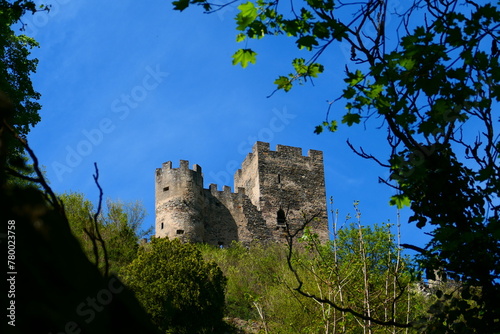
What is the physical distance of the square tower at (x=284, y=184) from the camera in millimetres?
36750

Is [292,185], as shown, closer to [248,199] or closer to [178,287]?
[248,199]

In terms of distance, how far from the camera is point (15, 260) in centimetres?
150

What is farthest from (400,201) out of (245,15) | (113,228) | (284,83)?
(113,228)

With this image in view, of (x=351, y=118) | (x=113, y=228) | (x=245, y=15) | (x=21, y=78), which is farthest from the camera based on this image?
(x=113, y=228)

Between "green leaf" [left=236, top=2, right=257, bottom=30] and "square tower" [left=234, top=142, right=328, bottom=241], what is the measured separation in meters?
31.7

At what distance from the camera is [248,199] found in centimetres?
3619

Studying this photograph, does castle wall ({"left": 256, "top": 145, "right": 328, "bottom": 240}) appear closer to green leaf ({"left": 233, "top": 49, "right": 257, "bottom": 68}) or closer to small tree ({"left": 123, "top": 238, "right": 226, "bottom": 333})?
small tree ({"left": 123, "top": 238, "right": 226, "bottom": 333})

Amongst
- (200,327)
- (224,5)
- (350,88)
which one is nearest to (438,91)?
(350,88)

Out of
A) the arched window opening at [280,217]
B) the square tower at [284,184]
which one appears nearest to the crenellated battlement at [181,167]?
the square tower at [284,184]

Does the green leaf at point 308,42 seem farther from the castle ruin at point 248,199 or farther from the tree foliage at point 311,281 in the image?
the castle ruin at point 248,199

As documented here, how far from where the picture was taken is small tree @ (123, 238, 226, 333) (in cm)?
1892

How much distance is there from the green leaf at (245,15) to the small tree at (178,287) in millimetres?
14595

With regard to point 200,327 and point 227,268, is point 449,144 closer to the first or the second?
point 200,327

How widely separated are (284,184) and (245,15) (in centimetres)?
3348
